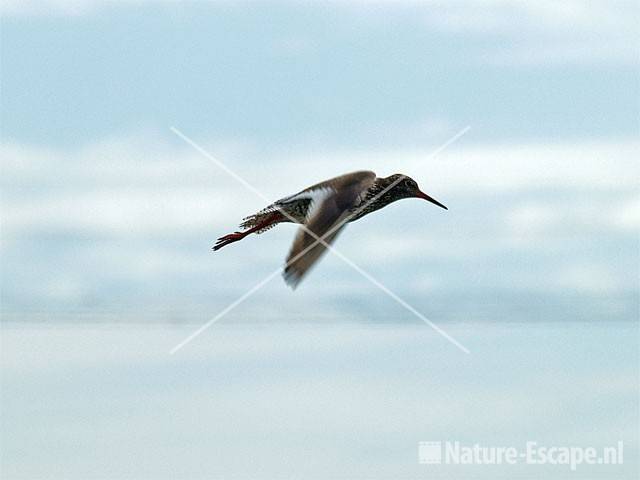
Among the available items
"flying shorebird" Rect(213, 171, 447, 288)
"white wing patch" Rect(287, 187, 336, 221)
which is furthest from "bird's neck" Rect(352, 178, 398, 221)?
"white wing patch" Rect(287, 187, 336, 221)

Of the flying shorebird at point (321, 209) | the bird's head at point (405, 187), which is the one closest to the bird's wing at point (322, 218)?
the flying shorebird at point (321, 209)

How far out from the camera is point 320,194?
43.6 ft

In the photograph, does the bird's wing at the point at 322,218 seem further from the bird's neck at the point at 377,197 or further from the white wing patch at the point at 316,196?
the bird's neck at the point at 377,197

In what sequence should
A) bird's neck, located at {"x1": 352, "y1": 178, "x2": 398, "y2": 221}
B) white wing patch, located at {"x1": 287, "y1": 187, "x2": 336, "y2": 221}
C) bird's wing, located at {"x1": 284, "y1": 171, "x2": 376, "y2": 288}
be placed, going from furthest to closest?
bird's neck, located at {"x1": 352, "y1": 178, "x2": 398, "y2": 221}, white wing patch, located at {"x1": 287, "y1": 187, "x2": 336, "y2": 221}, bird's wing, located at {"x1": 284, "y1": 171, "x2": 376, "y2": 288}

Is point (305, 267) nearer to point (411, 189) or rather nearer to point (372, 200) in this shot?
point (372, 200)

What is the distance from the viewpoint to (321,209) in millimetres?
12891

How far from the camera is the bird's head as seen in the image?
1586 cm

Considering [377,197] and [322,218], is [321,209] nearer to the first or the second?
[322,218]

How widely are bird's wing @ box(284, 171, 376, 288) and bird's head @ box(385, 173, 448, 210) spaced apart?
2347 mm

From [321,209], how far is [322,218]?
26 centimetres

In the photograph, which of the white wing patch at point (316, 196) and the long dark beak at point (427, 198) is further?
the long dark beak at point (427, 198)

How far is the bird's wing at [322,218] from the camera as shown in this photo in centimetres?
1170

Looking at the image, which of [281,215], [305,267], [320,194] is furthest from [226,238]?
[305,267]

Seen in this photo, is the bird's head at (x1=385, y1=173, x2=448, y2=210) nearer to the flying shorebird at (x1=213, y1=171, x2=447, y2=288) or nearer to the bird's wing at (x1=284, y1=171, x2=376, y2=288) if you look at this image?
the flying shorebird at (x1=213, y1=171, x2=447, y2=288)
